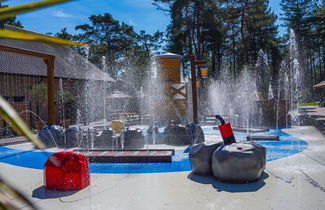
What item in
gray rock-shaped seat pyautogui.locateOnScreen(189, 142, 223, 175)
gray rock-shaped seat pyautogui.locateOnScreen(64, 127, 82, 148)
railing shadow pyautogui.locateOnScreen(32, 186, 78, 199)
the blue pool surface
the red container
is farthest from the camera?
gray rock-shaped seat pyautogui.locateOnScreen(64, 127, 82, 148)

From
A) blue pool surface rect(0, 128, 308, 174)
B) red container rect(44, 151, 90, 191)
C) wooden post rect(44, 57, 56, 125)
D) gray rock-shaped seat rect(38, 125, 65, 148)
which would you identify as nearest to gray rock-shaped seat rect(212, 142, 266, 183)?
blue pool surface rect(0, 128, 308, 174)

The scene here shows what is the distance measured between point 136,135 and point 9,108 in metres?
9.82

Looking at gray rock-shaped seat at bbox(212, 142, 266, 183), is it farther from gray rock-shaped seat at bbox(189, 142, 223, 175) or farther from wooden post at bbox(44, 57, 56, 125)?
wooden post at bbox(44, 57, 56, 125)

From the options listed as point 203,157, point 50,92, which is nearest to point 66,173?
point 203,157

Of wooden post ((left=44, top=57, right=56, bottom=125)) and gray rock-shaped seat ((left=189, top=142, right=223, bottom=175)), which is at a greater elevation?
wooden post ((left=44, top=57, right=56, bottom=125))

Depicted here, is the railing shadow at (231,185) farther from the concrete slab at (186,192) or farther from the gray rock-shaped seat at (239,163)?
the gray rock-shaped seat at (239,163)

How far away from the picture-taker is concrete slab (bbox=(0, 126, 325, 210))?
444 centimetres

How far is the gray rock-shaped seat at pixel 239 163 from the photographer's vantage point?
210 inches

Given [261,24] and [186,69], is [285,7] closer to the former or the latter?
[261,24]

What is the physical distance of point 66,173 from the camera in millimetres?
5355

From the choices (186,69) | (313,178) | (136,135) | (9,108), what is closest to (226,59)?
(186,69)

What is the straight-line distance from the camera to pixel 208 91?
31641mm

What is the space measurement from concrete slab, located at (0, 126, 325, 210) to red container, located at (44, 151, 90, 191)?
17cm

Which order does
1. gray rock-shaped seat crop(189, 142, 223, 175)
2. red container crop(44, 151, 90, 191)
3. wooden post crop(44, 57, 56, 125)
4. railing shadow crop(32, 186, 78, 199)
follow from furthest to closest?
wooden post crop(44, 57, 56, 125), gray rock-shaped seat crop(189, 142, 223, 175), red container crop(44, 151, 90, 191), railing shadow crop(32, 186, 78, 199)
